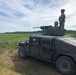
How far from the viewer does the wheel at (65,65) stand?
8289 millimetres

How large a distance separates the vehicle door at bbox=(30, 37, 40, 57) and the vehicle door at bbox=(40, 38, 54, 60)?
13.5 inches

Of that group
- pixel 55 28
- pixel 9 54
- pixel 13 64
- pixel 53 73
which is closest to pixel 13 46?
pixel 9 54

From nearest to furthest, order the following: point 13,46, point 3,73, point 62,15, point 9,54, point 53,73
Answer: point 3,73 → point 53,73 → point 62,15 → point 9,54 → point 13,46

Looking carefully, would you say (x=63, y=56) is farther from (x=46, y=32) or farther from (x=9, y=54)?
(x=9, y=54)

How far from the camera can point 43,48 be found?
31.7 ft

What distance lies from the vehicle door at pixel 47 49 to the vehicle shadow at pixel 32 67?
0.67 meters

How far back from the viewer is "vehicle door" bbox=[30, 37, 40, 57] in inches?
395

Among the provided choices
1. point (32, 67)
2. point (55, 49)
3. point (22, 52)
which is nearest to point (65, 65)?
point (55, 49)

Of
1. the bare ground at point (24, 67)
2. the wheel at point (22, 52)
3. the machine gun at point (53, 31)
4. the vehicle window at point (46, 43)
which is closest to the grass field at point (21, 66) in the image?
the bare ground at point (24, 67)

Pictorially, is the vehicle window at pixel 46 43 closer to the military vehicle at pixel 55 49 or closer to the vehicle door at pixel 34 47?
the military vehicle at pixel 55 49

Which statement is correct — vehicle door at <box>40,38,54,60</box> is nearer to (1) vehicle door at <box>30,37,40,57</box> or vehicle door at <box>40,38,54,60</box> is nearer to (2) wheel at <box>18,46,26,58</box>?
(1) vehicle door at <box>30,37,40,57</box>

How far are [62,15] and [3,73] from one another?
17.2 feet

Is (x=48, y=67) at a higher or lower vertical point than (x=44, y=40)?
lower

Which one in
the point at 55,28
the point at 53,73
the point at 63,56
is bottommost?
the point at 53,73
